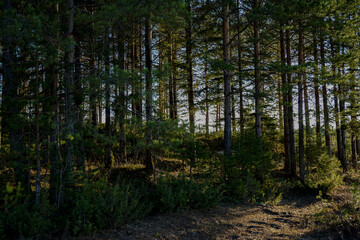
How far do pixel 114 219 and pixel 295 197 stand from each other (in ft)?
26.9

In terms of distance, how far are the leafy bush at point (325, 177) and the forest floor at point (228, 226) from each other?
3.28 metres

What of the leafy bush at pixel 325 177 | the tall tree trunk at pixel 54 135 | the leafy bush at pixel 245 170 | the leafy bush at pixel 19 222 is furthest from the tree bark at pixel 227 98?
the leafy bush at pixel 19 222

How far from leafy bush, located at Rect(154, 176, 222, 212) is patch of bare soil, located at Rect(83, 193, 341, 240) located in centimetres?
A: 22

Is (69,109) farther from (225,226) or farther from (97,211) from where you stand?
(225,226)

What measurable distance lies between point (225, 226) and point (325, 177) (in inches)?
280

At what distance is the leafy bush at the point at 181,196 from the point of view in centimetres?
588

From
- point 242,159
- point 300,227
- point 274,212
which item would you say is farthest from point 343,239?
point 242,159

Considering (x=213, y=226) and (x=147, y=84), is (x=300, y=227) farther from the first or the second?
(x=147, y=84)

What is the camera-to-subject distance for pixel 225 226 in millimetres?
5543

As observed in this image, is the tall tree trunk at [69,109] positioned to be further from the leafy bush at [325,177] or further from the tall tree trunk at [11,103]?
the leafy bush at [325,177]

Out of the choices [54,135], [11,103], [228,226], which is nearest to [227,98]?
[228,226]

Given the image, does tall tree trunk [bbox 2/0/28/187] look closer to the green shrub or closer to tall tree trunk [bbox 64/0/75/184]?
tall tree trunk [bbox 64/0/75/184]

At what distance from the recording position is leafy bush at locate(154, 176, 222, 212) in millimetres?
5879

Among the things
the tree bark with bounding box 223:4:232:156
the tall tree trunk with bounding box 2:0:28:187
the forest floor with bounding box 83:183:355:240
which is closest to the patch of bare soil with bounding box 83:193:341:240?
the forest floor with bounding box 83:183:355:240
